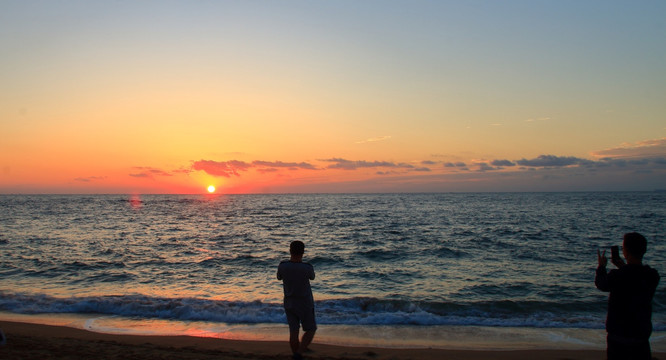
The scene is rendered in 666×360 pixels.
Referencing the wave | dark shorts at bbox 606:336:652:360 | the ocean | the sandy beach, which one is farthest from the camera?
A: the wave

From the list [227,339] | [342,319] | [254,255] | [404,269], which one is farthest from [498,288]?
[254,255]

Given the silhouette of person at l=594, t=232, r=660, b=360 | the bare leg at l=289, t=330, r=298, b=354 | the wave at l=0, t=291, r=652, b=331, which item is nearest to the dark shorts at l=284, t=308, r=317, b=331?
the bare leg at l=289, t=330, r=298, b=354

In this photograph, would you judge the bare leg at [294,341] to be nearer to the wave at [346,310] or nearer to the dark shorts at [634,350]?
the wave at [346,310]

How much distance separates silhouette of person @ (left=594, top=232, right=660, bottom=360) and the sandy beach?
4.22m

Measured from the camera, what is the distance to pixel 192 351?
8.10 m

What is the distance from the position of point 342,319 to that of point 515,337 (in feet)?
13.7

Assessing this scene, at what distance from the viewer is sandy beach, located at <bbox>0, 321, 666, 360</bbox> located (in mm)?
7652

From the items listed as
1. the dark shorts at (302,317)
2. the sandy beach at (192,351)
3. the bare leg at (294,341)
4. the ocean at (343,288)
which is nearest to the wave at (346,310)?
the ocean at (343,288)

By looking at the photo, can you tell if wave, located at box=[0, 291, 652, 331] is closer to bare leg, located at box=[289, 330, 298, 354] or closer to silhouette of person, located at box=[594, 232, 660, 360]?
bare leg, located at box=[289, 330, 298, 354]

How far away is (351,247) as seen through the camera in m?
23.7

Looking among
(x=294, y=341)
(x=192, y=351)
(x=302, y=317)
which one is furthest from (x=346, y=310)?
(x=302, y=317)

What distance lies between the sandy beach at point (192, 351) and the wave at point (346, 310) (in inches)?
85.4

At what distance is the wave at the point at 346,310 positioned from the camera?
1083 centimetres

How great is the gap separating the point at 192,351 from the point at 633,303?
23.7ft
